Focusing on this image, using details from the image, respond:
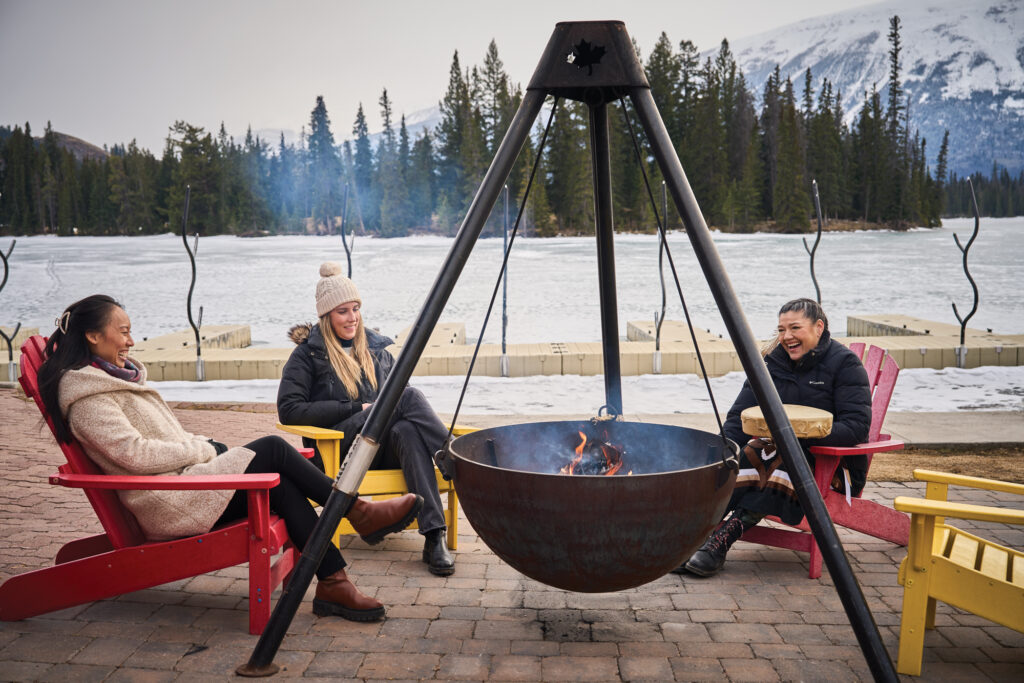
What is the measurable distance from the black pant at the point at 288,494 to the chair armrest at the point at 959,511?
1774mm

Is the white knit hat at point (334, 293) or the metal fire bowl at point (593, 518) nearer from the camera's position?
the metal fire bowl at point (593, 518)

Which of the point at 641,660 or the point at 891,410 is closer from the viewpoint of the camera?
the point at 641,660

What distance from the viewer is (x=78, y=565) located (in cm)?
239

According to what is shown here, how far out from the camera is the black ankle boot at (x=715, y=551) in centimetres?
296

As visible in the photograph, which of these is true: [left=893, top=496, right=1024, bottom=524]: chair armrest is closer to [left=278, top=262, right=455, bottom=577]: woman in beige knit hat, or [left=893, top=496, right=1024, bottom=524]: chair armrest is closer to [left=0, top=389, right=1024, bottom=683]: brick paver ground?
[left=0, top=389, right=1024, bottom=683]: brick paver ground

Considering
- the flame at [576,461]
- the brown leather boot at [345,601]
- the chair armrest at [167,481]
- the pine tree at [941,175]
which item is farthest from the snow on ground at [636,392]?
the pine tree at [941,175]

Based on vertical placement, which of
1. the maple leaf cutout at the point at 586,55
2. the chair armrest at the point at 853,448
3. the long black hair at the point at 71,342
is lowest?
the chair armrest at the point at 853,448

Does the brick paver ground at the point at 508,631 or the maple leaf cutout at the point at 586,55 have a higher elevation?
the maple leaf cutout at the point at 586,55

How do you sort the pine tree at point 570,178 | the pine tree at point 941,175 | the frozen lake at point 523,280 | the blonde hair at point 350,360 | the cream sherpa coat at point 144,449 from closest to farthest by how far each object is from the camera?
the cream sherpa coat at point 144,449
the blonde hair at point 350,360
the frozen lake at point 523,280
the pine tree at point 570,178
the pine tree at point 941,175

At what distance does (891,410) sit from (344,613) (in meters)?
5.01

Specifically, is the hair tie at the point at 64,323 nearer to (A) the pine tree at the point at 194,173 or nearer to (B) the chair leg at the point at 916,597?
(B) the chair leg at the point at 916,597

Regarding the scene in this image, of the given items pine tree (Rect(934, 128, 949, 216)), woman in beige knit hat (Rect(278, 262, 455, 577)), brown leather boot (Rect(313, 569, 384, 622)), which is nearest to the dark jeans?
woman in beige knit hat (Rect(278, 262, 455, 577))

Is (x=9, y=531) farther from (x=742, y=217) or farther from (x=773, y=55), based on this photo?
(x=773, y=55)

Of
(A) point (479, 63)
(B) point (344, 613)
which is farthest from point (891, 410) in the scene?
(A) point (479, 63)
